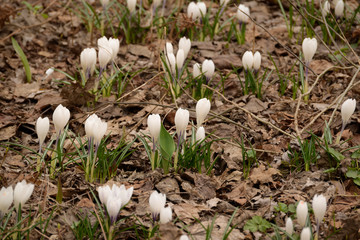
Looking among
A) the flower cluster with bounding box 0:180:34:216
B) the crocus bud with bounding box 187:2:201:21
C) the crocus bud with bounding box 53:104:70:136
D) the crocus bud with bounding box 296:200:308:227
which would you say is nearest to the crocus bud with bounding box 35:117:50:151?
the crocus bud with bounding box 53:104:70:136

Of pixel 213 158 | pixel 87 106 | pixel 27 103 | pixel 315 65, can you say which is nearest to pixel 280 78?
pixel 315 65

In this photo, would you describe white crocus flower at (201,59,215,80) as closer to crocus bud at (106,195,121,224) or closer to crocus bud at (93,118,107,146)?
crocus bud at (93,118,107,146)

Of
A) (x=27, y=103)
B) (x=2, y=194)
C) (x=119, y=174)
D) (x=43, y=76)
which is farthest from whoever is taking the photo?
(x=43, y=76)

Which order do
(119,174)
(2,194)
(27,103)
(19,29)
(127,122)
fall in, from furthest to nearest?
(19,29)
(27,103)
(127,122)
(119,174)
(2,194)

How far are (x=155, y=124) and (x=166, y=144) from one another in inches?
8.2

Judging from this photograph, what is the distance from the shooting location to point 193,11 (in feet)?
16.4

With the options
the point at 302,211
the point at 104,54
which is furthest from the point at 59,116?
the point at 302,211

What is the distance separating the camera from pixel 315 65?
15.9ft

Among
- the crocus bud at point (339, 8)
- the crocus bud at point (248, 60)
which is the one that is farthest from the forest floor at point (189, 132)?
the crocus bud at point (339, 8)

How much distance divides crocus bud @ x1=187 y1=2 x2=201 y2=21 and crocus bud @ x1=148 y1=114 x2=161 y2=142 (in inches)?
88.1

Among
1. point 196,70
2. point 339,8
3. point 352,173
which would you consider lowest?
point 352,173

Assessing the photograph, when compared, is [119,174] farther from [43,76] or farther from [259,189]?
[43,76]

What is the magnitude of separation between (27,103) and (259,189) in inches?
91.9

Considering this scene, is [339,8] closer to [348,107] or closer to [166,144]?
[348,107]
